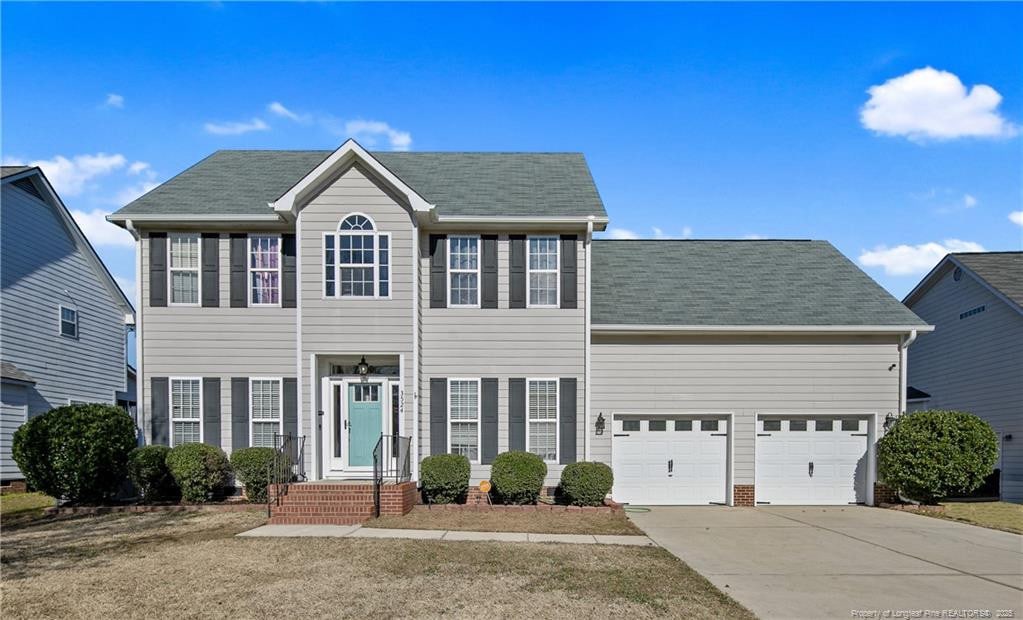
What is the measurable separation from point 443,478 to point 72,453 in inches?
264

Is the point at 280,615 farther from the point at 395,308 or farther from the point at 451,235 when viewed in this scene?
the point at 451,235

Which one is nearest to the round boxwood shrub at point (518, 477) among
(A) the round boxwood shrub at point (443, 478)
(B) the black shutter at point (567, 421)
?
(A) the round boxwood shrub at point (443, 478)

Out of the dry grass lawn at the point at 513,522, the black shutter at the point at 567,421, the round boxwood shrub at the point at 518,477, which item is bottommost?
the dry grass lawn at the point at 513,522

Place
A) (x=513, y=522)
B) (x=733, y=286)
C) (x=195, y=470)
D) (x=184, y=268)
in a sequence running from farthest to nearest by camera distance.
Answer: (x=733, y=286) < (x=184, y=268) < (x=195, y=470) < (x=513, y=522)

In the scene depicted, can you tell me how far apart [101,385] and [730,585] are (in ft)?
66.3

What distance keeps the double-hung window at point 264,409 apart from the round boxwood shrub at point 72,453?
7.71 ft

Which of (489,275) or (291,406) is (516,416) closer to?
(489,275)

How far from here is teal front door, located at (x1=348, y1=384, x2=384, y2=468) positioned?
1354 cm

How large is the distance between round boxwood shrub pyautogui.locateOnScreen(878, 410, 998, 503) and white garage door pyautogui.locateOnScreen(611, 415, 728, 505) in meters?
3.48

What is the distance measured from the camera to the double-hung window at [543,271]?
1398 centimetres

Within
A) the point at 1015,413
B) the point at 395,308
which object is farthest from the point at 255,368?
the point at 1015,413

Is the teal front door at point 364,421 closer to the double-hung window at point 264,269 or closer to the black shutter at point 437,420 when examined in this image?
the black shutter at point 437,420

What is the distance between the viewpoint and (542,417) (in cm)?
1383

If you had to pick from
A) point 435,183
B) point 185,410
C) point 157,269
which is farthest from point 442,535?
point 157,269
